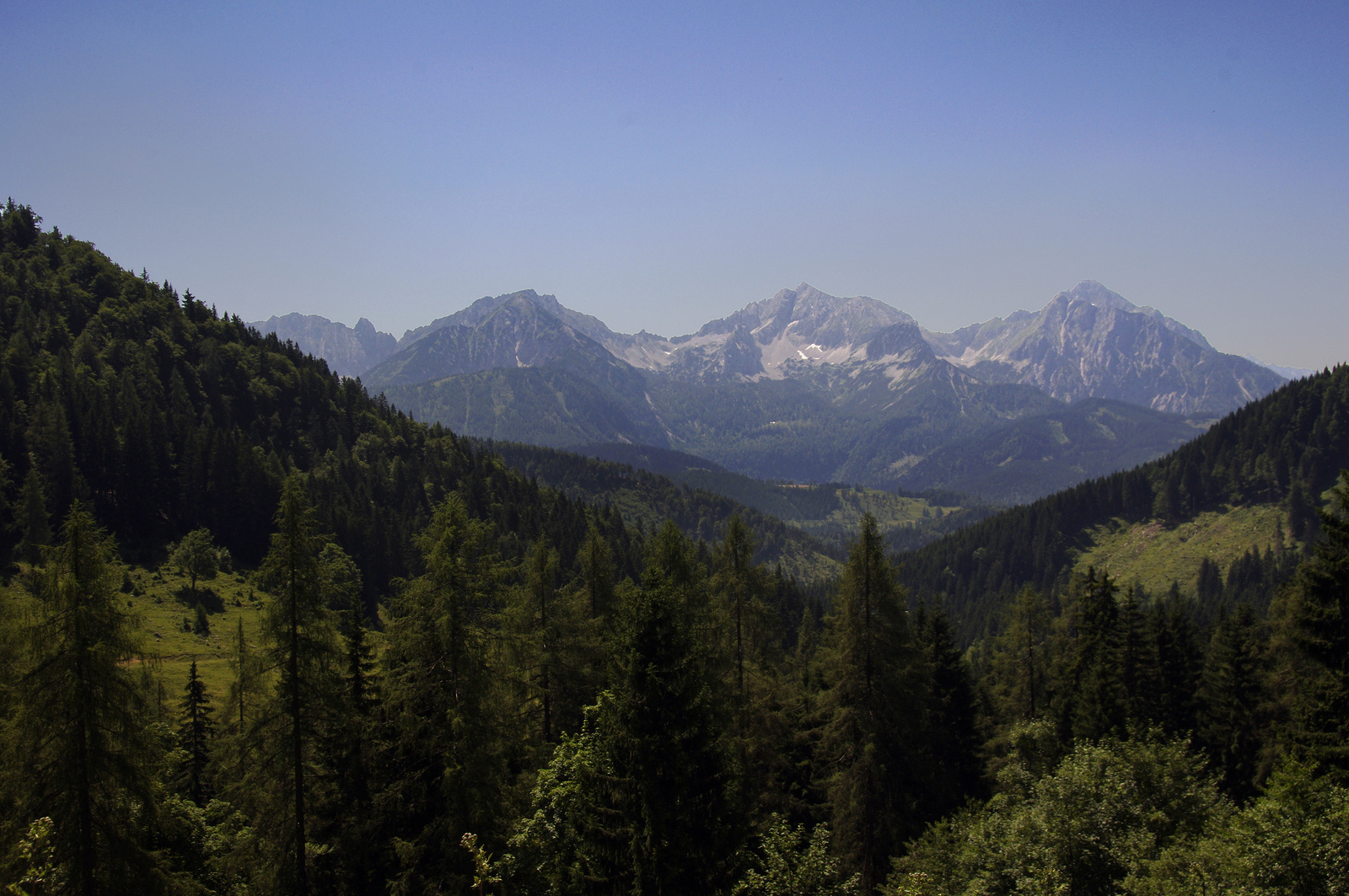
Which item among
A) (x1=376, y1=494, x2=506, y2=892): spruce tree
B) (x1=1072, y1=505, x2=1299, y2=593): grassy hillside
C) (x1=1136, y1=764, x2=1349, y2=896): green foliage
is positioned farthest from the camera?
(x1=1072, y1=505, x2=1299, y2=593): grassy hillside

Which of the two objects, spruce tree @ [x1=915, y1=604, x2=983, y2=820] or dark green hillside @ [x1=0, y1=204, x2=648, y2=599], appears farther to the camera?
dark green hillside @ [x1=0, y1=204, x2=648, y2=599]

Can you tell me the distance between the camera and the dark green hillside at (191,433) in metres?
107

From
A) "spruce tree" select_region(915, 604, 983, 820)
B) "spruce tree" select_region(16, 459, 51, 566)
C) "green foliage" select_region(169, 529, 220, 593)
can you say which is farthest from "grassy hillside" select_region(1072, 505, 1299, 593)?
"spruce tree" select_region(16, 459, 51, 566)

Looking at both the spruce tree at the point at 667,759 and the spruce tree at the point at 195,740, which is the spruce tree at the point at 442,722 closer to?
the spruce tree at the point at 667,759

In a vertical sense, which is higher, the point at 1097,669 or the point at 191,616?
the point at 1097,669

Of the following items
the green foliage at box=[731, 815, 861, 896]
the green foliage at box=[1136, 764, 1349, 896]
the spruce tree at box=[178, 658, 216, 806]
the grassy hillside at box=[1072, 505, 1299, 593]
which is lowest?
the grassy hillside at box=[1072, 505, 1299, 593]

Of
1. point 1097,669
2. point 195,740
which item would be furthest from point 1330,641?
point 195,740

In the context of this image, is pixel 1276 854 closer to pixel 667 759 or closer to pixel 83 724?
pixel 667 759

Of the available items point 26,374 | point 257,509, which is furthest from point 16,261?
point 257,509

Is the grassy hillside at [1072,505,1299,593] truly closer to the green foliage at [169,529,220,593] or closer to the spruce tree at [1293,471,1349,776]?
the spruce tree at [1293,471,1349,776]

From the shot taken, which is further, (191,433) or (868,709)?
(191,433)

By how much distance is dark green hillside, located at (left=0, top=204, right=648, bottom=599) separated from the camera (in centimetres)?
10656

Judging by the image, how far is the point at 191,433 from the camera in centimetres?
12069

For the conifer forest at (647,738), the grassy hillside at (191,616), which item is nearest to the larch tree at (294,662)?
the conifer forest at (647,738)
